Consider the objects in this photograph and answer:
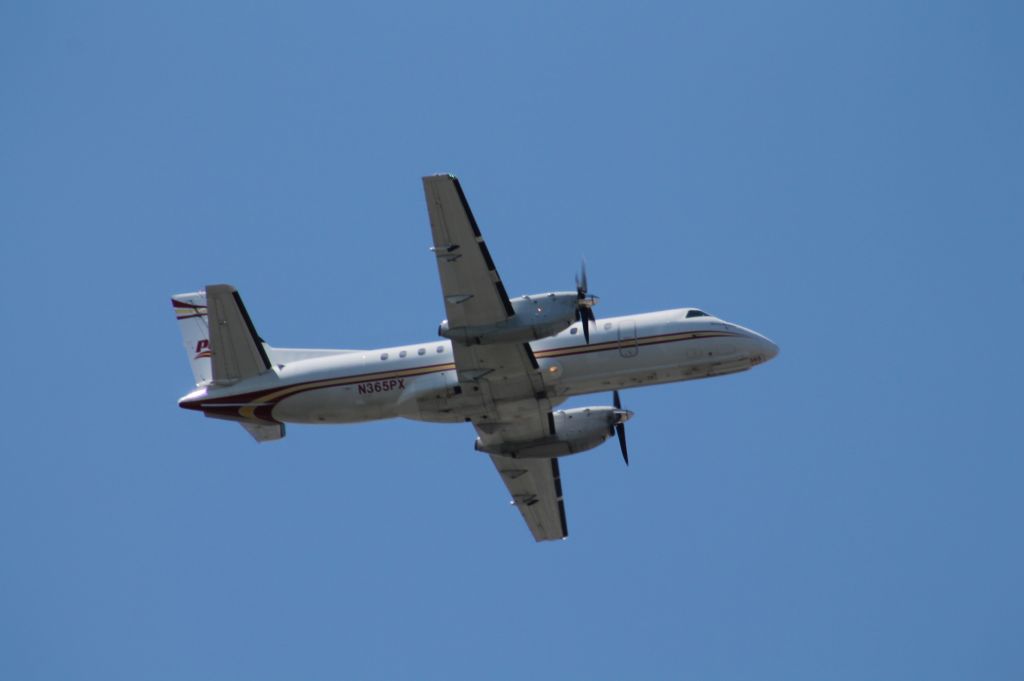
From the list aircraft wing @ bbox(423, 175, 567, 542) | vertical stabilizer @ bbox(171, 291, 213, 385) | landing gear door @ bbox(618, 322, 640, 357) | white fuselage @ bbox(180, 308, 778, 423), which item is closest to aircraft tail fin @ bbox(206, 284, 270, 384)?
white fuselage @ bbox(180, 308, 778, 423)

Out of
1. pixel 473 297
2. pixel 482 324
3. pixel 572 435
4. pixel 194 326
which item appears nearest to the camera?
pixel 473 297

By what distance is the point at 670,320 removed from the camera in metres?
32.4

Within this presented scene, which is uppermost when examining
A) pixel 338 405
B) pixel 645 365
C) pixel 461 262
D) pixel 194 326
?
pixel 461 262

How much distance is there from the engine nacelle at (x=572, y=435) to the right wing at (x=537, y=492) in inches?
47.6

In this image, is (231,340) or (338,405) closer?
(338,405)

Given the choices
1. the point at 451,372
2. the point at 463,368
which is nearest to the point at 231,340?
the point at 451,372

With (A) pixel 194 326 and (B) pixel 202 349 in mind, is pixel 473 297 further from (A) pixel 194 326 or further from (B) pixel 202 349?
(A) pixel 194 326

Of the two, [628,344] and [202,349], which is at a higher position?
[202,349]

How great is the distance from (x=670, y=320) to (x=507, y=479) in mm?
7804

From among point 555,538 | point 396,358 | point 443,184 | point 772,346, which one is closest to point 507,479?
point 555,538

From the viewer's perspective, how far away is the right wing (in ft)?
122

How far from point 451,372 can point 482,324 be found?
7.67ft

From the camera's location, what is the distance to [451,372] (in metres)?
32.3

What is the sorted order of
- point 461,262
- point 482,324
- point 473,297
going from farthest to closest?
point 482,324 → point 473,297 → point 461,262
